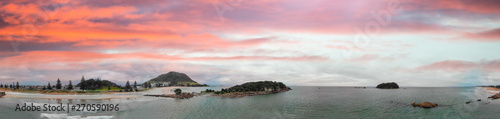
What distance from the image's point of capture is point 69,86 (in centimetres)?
11888

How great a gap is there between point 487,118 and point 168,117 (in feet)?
Result: 220

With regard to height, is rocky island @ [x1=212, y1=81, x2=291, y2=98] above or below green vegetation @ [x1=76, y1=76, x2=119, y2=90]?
below

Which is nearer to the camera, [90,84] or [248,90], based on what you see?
[90,84]

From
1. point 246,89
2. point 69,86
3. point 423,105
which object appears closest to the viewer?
point 423,105

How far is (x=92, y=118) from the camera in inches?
1842

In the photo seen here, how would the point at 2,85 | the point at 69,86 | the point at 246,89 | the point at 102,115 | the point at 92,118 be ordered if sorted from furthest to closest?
the point at 246,89
the point at 2,85
the point at 69,86
the point at 102,115
the point at 92,118

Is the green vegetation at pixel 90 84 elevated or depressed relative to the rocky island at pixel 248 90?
elevated

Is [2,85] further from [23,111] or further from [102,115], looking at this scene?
[102,115]

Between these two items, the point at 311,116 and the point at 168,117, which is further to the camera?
the point at 311,116

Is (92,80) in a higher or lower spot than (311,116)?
higher

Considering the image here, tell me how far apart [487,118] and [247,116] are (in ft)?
166

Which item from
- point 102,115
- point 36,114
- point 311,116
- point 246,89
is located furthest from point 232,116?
point 246,89

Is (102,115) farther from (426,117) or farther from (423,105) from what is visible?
(423,105)

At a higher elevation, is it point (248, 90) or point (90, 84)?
point (90, 84)
